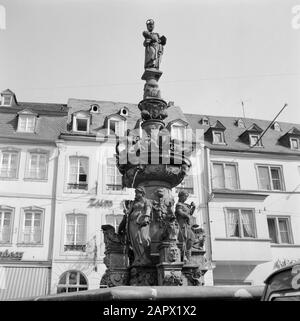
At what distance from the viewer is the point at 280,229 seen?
84.1ft

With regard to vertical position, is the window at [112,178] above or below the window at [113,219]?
above

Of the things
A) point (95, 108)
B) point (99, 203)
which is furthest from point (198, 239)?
point (95, 108)

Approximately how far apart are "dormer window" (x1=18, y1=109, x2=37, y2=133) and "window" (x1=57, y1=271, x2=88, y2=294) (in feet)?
27.7

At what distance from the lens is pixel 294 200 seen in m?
26.4

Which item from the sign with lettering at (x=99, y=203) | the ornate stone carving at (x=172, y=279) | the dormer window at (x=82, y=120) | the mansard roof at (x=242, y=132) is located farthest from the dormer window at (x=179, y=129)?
the ornate stone carving at (x=172, y=279)

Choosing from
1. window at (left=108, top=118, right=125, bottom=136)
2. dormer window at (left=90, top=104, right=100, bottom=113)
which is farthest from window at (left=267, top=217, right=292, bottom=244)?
dormer window at (left=90, top=104, right=100, bottom=113)

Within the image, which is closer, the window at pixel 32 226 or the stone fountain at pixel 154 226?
the stone fountain at pixel 154 226

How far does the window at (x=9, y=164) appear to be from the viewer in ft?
76.7

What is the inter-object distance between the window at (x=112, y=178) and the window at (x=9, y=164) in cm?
494

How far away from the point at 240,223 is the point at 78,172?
9.48 metres

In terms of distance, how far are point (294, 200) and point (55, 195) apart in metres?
14.1

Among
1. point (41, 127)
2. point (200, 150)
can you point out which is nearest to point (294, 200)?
point (200, 150)

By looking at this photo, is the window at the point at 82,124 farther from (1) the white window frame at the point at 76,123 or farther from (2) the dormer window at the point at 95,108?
(2) the dormer window at the point at 95,108
